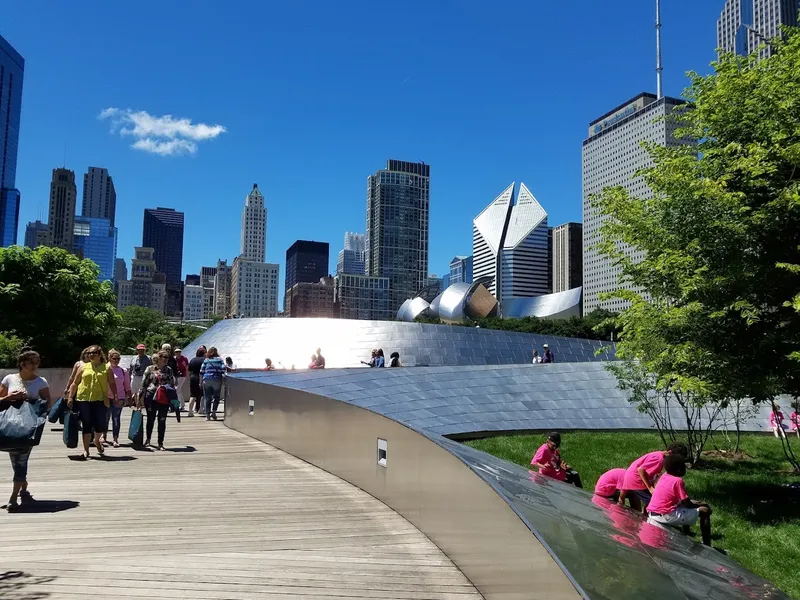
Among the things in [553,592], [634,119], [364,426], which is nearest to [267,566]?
[553,592]

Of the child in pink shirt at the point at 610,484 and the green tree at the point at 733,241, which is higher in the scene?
the green tree at the point at 733,241

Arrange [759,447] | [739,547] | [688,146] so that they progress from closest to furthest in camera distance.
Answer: [739,547] → [688,146] → [759,447]

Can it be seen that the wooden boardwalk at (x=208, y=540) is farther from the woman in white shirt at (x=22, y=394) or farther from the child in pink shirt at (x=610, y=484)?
the child in pink shirt at (x=610, y=484)

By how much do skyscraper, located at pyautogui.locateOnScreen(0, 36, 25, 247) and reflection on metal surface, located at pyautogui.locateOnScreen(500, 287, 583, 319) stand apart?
156m

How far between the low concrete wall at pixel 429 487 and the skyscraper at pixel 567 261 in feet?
526

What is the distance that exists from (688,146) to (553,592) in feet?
23.1

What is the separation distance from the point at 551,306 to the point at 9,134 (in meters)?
177

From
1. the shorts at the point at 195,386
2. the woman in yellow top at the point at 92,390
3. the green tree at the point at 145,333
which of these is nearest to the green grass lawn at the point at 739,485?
the shorts at the point at 195,386

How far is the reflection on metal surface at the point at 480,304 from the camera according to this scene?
7750 centimetres

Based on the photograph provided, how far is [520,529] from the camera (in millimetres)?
3404

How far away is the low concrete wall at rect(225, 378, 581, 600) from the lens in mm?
3354

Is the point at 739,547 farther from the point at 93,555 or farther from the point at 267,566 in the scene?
the point at 93,555

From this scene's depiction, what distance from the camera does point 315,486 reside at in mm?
6934

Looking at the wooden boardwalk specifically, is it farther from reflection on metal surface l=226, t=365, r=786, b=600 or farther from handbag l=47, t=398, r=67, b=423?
handbag l=47, t=398, r=67, b=423
